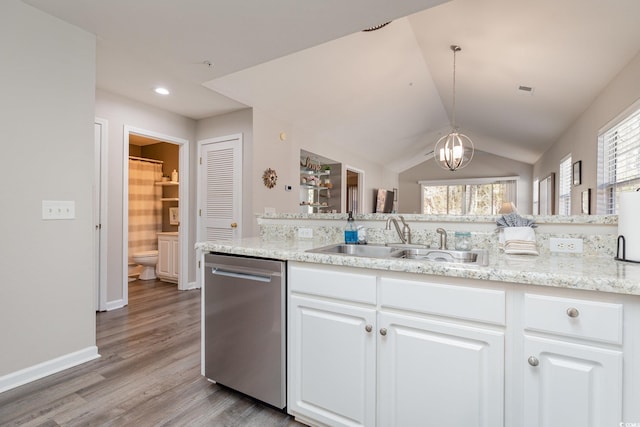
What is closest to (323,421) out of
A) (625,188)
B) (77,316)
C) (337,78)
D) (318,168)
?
(77,316)

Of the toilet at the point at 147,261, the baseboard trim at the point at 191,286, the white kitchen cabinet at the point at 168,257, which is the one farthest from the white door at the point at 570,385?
the toilet at the point at 147,261

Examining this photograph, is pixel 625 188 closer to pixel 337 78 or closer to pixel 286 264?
pixel 286 264

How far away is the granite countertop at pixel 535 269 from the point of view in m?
0.93

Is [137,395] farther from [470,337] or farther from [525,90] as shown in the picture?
[525,90]

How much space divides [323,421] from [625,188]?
2.17m

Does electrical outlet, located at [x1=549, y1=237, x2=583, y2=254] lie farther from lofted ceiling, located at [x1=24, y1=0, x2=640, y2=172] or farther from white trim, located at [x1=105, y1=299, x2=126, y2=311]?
white trim, located at [x1=105, y1=299, x2=126, y2=311]

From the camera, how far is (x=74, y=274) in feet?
6.89

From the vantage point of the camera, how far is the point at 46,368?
1938 mm

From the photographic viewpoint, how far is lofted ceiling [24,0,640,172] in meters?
1.91

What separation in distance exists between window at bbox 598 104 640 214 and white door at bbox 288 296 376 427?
1.57 meters

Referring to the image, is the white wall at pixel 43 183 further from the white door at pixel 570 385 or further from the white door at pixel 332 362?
the white door at pixel 570 385

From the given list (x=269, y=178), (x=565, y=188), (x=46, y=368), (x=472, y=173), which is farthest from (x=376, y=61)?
(x=46, y=368)

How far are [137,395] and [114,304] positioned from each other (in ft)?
6.61

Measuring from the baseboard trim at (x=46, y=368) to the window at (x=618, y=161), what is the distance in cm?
342
